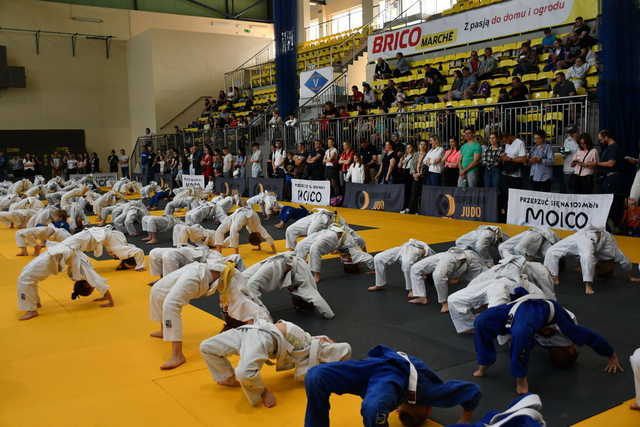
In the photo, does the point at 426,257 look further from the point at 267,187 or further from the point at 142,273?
the point at 267,187

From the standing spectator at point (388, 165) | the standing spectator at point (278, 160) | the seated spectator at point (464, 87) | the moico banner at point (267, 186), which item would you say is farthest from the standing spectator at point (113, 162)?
the seated spectator at point (464, 87)

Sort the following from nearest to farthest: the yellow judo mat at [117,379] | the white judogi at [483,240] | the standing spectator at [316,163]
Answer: the yellow judo mat at [117,379], the white judogi at [483,240], the standing spectator at [316,163]

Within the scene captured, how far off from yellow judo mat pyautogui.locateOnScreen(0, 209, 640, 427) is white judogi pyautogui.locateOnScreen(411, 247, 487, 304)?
185 centimetres

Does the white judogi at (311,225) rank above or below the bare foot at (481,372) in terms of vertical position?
above

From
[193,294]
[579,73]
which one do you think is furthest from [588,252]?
[579,73]

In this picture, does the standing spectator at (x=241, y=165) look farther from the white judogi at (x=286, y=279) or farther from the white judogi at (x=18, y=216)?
the white judogi at (x=286, y=279)

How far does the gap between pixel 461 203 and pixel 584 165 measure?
2804mm

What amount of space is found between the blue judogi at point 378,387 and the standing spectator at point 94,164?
28.1 metres

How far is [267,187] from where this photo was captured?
1830 cm

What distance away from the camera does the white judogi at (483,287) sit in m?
5.09

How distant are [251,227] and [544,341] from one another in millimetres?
5784

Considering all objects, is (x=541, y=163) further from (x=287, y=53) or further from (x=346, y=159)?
(x=287, y=53)

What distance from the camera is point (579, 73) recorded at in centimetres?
1233

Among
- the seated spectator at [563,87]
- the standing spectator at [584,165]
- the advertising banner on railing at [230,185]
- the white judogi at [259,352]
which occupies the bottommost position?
the white judogi at [259,352]
